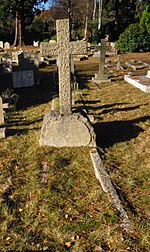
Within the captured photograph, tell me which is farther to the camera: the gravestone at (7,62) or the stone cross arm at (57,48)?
the gravestone at (7,62)

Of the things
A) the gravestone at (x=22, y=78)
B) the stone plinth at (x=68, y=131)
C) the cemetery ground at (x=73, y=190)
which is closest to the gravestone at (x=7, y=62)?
the gravestone at (x=22, y=78)

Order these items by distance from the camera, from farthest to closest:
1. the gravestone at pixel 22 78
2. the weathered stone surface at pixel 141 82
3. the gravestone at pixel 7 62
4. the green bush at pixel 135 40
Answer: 1. the green bush at pixel 135 40
2. the gravestone at pixel 7 62
3. the gravestone at pixel 22 78
4. the weathered stone surface at pixel 141 82

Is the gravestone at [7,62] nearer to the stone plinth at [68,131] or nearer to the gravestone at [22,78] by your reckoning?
the gravestone at [22,78]

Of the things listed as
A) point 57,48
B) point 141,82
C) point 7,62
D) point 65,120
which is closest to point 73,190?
point 65,120

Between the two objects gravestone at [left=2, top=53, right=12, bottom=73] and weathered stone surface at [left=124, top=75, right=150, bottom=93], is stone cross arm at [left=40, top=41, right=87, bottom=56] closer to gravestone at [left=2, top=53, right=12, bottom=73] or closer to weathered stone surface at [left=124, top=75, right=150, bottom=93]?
weathered stone surface at [left=124, top=75, right=150, bottom=93]

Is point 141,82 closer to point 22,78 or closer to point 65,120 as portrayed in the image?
point 22,78

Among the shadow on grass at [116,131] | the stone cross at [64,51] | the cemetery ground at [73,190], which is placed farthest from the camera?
the shadow on grass at [116,131]

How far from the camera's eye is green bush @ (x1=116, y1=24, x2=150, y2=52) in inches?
901

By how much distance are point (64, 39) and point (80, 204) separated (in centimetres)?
295

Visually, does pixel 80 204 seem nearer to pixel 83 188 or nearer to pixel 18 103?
pixel 83 188

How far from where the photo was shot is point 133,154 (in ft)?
16.1

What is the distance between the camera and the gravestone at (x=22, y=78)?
1067 centimetres

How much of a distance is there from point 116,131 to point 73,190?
8.27 feet

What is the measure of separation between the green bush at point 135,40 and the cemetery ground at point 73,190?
17859mm
